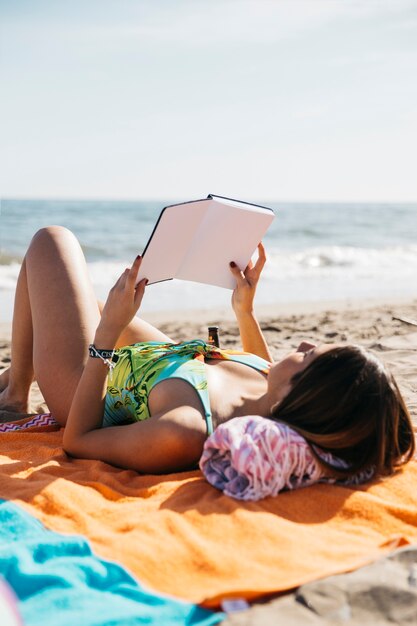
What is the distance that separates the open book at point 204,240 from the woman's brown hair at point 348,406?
2.68 ft

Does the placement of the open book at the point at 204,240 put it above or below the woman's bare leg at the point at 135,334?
above

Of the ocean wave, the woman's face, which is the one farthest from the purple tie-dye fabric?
the ocean wave

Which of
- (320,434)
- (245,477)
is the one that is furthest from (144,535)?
(320,434)

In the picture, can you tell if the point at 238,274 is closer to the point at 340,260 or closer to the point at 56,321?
the point at 56,321

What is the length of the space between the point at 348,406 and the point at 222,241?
1151 mm

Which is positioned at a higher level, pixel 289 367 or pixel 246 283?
pixel 246 283

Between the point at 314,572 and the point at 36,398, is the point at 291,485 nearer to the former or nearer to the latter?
the point at 314,572

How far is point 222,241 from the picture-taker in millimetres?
3293

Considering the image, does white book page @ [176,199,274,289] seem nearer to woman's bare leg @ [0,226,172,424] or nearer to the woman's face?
woman's bare leg @ [0,226,172,424]

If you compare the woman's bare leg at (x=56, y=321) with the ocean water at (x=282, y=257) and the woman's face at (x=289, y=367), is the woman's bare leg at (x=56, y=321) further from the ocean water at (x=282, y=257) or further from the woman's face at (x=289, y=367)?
the ocean water at (x=282, y=257)

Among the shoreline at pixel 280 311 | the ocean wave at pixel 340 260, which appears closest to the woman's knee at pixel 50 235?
the shoreline at pixel 280 311

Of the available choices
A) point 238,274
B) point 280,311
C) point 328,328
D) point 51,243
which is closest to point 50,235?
point 51,243

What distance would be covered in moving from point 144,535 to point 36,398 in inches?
99.5

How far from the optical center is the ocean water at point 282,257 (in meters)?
10.1
